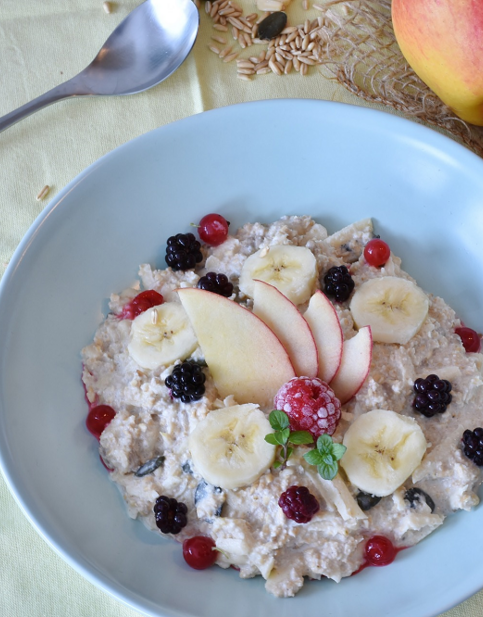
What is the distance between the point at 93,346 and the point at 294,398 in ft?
2.22

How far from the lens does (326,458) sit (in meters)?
1.60

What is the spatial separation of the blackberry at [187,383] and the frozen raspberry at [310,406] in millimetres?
220

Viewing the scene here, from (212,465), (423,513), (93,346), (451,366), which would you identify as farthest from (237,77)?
A: (423,513)

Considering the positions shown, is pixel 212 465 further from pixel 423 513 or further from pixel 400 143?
pixel 400 143

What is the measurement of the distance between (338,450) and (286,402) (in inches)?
7.2

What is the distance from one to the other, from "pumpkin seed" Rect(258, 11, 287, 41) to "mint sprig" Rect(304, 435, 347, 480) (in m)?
1.61

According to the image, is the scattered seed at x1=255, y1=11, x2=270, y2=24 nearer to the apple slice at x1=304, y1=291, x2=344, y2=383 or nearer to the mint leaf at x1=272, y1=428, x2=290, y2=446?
the apple slice at x1=304, y1=291, x2=344, y2=383

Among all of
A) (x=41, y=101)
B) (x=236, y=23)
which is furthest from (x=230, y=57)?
(x=41, y=101)

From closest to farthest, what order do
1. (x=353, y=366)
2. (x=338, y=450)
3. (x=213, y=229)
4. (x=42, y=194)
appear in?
(x=338, y=450), (x=353, y=366), (x=213, y=229), (x=42, y=194)

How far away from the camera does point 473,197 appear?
6.64 feet

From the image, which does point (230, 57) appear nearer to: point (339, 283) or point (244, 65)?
point (244, 65)

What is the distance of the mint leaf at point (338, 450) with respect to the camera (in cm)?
158

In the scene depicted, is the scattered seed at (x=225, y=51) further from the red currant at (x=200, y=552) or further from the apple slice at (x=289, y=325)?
the red currant at (x=200, y=552)

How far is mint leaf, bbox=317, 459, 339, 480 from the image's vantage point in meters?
1.60
